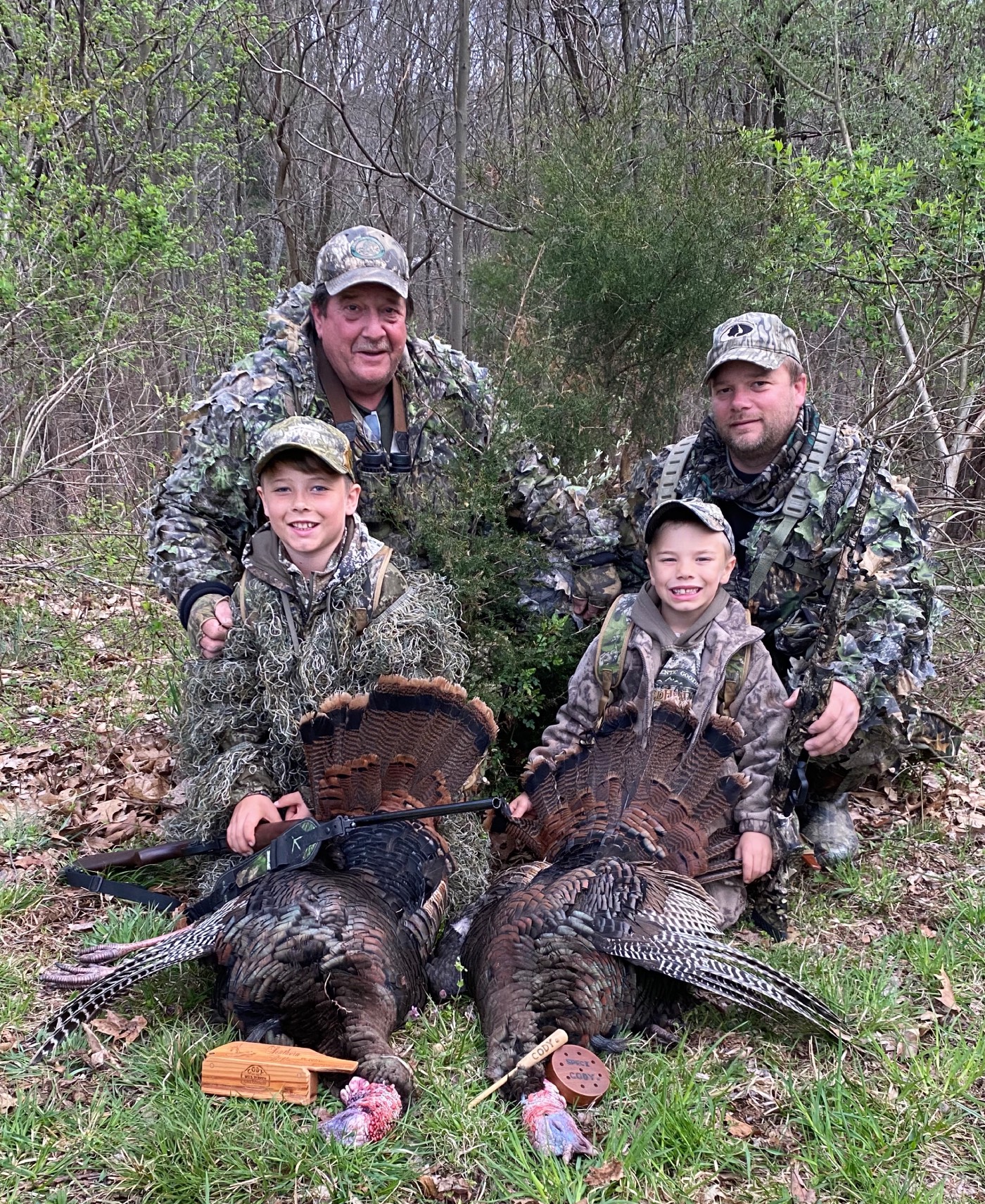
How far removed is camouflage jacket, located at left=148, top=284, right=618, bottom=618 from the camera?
4.73 meters

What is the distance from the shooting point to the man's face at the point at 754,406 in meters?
4.43

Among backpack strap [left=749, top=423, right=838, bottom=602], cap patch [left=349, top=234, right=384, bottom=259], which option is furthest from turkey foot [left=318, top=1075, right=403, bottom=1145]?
cap patch [left=349, top=234, right=384, bottom=259]

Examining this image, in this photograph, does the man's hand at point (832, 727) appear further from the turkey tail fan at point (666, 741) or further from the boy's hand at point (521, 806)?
the boy's hand at point (521, 806)

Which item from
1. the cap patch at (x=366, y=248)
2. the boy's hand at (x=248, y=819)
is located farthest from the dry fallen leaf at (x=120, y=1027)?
the cap patch at (x=366, y=248)

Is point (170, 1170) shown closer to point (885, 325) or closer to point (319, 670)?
point (319, 670)

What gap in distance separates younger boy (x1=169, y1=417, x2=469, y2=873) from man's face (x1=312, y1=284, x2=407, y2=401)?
2.97 ft

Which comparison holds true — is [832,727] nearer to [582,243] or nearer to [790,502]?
[790,502]

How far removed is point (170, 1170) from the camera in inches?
106

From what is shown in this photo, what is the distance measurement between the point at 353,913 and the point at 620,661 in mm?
1491

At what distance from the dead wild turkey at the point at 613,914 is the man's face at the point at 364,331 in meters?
2.16

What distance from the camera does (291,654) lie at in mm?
3863

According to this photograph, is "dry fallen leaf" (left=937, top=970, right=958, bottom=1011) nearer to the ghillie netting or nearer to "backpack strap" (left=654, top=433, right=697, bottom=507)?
the ghillie netting

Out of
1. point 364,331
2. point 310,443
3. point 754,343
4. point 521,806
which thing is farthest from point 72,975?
point 754,343

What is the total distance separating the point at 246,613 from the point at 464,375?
191cm
